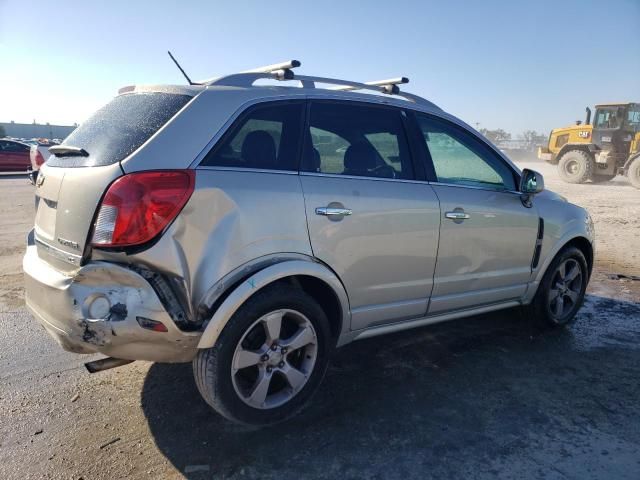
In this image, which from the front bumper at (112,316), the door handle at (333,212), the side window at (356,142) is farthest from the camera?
the side window at (356,142)

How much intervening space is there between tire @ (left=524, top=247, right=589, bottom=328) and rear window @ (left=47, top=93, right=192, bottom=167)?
3322 mm

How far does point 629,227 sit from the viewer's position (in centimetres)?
984

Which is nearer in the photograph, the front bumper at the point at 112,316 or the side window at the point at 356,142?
the front bumper at the point at 112,316

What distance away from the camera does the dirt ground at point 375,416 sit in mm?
2500

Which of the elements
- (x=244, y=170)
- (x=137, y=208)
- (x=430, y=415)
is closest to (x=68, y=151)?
(x=137, y=208)

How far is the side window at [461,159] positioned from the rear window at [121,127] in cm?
176

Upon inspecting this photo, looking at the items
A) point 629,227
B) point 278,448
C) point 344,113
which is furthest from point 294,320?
point 629,227

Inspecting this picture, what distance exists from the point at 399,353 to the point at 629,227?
26.8 ft

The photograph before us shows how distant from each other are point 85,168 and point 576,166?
20.4 m

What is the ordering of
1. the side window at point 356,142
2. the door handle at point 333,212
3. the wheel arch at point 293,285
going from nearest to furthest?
the wheel arch at point 293,285
the door handle at point 333,212
the side window at point 356,142

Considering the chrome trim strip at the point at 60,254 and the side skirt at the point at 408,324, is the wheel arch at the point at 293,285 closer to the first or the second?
the side skirt at the point at 408,324

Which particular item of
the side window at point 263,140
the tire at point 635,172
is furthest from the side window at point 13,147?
the tire at point 635,172

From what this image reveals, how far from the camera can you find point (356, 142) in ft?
10.7

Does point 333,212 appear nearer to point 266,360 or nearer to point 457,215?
point 266,360
